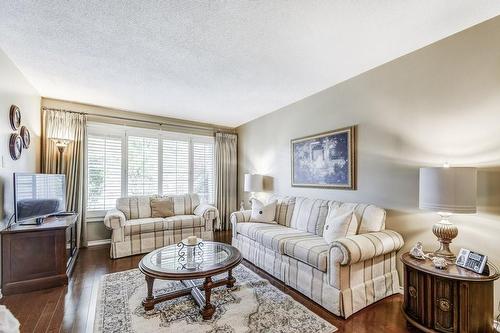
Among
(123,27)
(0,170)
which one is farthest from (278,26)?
(0,170)

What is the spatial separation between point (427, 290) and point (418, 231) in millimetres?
739

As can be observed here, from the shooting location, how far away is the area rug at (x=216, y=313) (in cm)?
193

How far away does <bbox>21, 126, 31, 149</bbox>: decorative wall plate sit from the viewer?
9.87 ft

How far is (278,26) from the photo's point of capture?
2021 mm

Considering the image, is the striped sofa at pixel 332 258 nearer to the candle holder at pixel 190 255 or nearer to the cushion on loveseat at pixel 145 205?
the candle holder at pixel 190 255

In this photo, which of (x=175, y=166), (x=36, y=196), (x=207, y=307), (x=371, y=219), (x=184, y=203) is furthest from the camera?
(x=175, y=166)

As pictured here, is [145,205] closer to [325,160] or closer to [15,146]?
[15,146]

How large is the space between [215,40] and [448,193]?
2.36 metres

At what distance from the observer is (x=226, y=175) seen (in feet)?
17.9

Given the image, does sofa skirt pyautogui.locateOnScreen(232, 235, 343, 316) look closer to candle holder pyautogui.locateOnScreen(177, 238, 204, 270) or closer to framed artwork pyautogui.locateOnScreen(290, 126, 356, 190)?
candle holder pyautogui.locateOnScreen(177, 238, 204, 270)

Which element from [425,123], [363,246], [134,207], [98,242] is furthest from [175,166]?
[425,123]

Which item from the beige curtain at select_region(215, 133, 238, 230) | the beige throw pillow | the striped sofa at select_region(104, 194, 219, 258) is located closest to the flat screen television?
the striped sofa at select_region(104, 194, 219, 258)

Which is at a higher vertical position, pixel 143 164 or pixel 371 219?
pixel 143 164

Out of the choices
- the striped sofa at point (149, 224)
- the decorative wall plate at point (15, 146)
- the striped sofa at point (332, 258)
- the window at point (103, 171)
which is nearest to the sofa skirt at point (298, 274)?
the striped sofa at point (332, 258)
